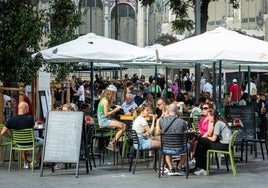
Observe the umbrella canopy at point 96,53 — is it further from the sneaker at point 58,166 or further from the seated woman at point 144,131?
the sneaker at point 58,166

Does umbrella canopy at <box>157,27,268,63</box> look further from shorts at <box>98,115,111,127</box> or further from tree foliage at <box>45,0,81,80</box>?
tree foliage at <box>45,0,81,80</box>

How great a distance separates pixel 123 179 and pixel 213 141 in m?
1.80

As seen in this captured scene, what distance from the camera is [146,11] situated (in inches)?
2763

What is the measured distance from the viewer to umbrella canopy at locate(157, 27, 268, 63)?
12.9m

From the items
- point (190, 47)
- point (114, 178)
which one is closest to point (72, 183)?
point (114, 178)

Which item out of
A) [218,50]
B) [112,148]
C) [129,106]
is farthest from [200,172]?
[129,106]

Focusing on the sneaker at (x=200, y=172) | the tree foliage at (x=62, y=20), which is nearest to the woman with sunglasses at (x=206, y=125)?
the sneaker at (x=200, y=172)

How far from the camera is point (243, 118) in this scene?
47.5 feet

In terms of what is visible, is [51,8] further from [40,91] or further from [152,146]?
[40,91]

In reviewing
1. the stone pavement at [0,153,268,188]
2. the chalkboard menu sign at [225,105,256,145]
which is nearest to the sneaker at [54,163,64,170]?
the stone pavement at [0,153,268,188]

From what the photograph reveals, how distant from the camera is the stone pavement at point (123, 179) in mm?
11047

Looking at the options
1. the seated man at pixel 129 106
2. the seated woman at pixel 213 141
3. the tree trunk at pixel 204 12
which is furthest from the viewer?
the tree trunk at pixel 204 12

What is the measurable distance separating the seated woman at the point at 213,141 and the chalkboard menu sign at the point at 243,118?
1741mm

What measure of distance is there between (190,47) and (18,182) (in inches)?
175
